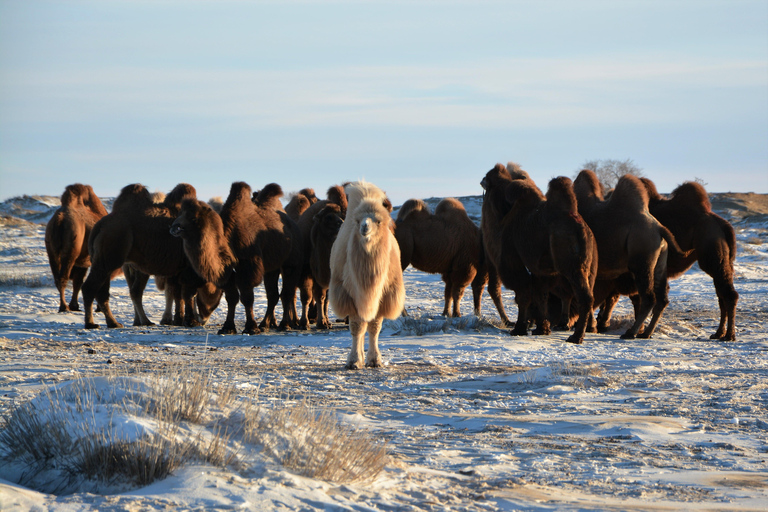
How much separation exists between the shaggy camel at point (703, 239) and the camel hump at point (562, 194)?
2059 millimetres

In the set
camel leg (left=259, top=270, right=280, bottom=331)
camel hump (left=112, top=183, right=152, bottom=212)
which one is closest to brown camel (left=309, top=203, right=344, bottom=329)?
camel leg (left=259, top=270, right=280, bottom=331)

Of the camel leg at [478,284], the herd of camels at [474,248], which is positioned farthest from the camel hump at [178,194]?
the camel leg at [478,284]

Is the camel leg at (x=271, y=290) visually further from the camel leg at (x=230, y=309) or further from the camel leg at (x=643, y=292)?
the camel leg at (x=643, y=292)

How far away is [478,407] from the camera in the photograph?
22.0 ft

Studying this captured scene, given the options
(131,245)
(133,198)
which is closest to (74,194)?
(133,198)

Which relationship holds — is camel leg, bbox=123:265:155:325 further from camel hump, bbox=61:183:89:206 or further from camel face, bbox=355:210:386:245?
camel face, bbox=355:210:386:245

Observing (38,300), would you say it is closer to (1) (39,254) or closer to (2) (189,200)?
(2) (189,200)

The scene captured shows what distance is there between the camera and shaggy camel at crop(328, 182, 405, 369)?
827cm

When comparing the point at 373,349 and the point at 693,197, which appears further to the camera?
the point at 693,197

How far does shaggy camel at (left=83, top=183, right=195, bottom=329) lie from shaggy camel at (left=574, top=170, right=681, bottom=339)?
23.5ft

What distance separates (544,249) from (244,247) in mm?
4924

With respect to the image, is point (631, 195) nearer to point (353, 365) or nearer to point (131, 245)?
point (353, 365)

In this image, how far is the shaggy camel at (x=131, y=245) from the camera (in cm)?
1352

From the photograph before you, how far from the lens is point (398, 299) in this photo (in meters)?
8.75
